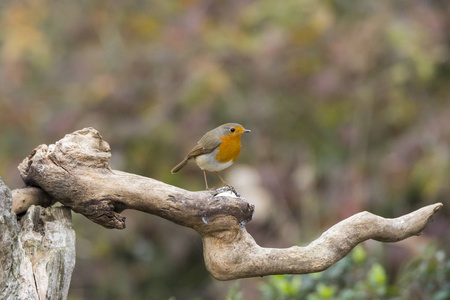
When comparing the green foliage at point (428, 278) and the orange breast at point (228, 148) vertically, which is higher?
the orange breast at point (228, 148)

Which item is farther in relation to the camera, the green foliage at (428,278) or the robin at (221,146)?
the green foliage at (428,278)

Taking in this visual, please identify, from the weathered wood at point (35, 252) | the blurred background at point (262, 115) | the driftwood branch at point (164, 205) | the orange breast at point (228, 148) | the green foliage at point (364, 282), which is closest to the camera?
the weathered wood at point (35, 252)

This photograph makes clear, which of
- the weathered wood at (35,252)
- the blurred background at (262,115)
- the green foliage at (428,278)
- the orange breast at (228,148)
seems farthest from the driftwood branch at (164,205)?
the blurred background at (262,115)

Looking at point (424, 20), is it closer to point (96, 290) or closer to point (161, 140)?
point (161, 140)

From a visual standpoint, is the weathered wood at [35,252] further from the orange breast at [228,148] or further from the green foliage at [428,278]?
the green foliage at [428,278]

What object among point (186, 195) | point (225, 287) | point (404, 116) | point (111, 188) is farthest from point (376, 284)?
point (404, 116)

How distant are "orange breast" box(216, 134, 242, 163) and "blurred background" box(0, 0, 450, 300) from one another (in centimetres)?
201

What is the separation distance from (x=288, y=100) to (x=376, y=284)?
3.07 m

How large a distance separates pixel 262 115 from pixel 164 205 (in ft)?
11.6

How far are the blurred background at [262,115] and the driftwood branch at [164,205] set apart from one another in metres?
2.56

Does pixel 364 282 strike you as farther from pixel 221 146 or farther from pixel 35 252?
pixel 35 252

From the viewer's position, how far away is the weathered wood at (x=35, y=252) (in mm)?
1871

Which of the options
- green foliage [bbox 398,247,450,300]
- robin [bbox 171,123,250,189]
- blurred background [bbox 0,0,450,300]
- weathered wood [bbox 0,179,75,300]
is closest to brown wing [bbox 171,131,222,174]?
robin [bbox 171,123,250,189]

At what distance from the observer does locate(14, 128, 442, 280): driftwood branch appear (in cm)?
205
